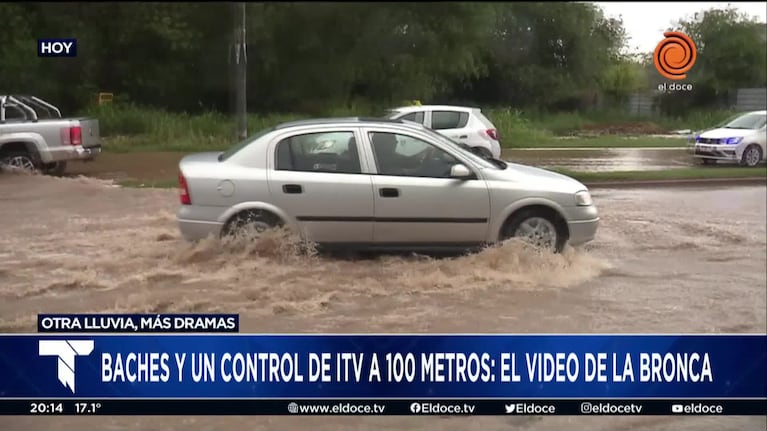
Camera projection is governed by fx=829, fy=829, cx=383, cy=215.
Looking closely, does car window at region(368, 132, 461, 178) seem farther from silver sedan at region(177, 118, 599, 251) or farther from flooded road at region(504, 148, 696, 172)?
flooded road at region(504, 148, 696, 172)

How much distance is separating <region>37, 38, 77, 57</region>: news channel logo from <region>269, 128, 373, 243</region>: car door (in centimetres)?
268

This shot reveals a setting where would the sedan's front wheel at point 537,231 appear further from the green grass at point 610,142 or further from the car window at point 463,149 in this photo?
the green grass at point 610,142

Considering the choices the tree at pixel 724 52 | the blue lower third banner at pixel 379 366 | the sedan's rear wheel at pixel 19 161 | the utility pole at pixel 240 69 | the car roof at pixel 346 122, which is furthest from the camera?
the car roof at pixel 346 122

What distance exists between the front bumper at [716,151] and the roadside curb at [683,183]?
437 millimetres

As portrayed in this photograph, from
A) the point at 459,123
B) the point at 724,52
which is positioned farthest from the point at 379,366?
the point at 724,52

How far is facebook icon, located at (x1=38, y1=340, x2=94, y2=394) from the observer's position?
269 cm

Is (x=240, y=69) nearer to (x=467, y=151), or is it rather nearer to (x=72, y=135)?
(x=72, y=135)

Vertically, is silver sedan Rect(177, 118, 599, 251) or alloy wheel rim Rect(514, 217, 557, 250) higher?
silver sedan Rect(177, 118, 599, 251)

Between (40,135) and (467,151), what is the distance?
2.70 metres

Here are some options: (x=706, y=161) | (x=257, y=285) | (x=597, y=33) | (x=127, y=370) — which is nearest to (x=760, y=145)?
(x=706, y=161)

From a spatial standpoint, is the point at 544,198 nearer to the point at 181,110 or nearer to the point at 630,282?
the point at 630,282

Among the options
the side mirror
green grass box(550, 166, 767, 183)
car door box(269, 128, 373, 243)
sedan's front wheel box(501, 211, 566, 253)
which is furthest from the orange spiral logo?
car door box(269, 128, 373, 243)

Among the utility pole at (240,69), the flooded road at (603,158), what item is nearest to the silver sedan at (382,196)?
the flooded road at (603,158)

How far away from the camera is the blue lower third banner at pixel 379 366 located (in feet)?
8.81
